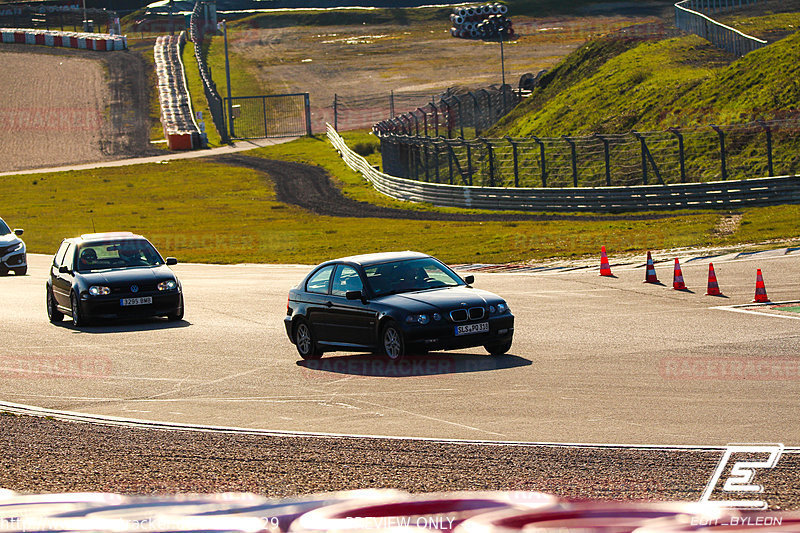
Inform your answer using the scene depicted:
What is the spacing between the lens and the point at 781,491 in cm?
696

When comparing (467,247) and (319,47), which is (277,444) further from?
(319,47)

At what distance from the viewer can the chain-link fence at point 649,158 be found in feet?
115

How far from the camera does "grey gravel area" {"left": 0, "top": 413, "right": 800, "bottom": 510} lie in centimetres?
745

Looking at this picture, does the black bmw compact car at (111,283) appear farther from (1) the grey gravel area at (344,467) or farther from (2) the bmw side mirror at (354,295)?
(1) the grey gravel area at (344,467)

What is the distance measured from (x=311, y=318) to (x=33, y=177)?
5073 centimetres

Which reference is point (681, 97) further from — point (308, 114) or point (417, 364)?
point (308, 114)

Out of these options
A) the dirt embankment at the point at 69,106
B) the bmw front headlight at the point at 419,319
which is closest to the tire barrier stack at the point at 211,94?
the dirt embankment at the point at 69,106

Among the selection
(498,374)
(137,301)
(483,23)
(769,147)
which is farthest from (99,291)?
(483,23)

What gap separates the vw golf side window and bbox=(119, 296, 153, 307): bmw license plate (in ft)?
14.6

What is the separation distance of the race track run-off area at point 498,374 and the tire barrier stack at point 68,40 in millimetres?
85900

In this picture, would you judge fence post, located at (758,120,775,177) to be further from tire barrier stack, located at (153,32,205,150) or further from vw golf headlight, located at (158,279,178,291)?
tire barrier stack, located at (153,32,205,150)

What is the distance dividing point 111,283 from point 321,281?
511 centimetres

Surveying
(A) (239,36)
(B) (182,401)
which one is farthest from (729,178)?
(A) (239,36)
